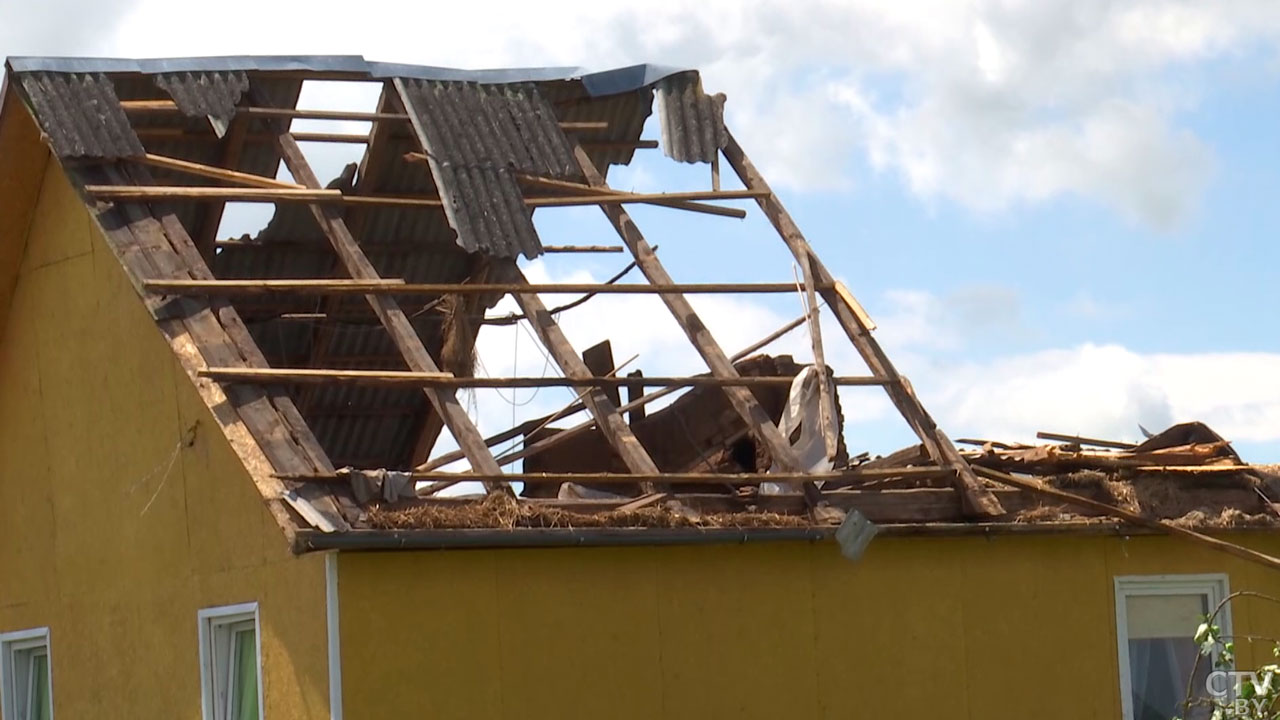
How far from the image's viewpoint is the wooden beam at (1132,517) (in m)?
12.7

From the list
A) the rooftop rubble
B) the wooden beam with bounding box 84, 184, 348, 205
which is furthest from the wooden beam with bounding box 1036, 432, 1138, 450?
the wooden beam with bounding box 84, 184, 348, 205

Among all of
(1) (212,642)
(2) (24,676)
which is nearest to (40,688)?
(2) (24,676)

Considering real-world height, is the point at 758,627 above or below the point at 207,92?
below

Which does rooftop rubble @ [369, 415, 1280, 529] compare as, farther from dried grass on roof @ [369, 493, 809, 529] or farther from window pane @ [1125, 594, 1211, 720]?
window pane @ [1125, 594, 1211, 720]

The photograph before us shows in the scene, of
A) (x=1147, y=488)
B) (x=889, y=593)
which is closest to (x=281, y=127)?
(x=889, y=593)

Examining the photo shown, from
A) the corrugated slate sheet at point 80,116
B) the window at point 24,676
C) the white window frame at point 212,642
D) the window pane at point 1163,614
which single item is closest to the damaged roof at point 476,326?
the corrugated slate sheet at point 80,116

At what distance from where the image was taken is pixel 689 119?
1445 centimetres

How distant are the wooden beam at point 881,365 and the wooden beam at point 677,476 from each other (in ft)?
0.63

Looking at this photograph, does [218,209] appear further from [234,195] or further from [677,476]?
[677,476]

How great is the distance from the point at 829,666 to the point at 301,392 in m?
5.57

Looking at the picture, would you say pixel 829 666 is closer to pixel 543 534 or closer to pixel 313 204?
pixel 543 534

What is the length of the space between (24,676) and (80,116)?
4.52 meters

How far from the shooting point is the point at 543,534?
35.5 ft

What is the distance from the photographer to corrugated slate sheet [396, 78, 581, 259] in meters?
13.0
